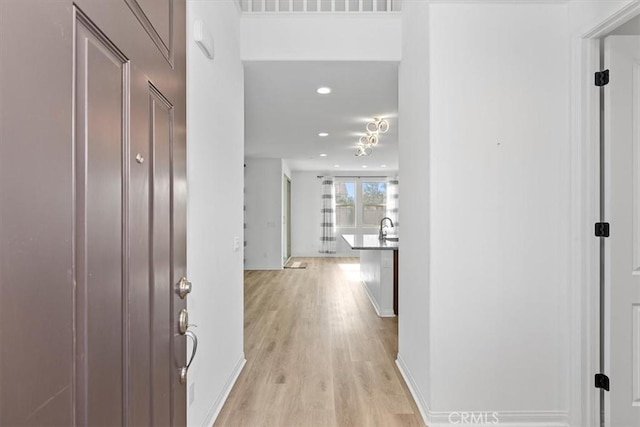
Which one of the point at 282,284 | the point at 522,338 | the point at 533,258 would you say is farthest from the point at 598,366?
the point at 282,284

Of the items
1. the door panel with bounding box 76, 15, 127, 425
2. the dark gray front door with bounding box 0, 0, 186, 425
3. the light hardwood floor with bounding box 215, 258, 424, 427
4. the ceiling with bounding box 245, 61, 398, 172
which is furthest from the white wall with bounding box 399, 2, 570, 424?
the door panel with bounding box 76, 15, 127, 425

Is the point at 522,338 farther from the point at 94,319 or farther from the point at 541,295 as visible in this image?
the point at 94,319

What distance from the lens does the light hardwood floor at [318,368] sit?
2141 millimetres

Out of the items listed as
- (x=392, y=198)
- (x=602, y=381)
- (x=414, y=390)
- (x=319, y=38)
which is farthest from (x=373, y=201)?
(x=602, y=381)

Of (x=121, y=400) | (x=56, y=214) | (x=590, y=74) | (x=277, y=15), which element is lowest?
(x=121, y=400)

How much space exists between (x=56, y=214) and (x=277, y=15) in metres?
2.68

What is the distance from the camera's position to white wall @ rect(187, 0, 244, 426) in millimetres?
1726

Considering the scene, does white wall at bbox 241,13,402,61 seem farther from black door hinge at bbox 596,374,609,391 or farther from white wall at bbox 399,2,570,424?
black door hinge at bbox 596,374,609,391

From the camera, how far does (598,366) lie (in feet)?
6.39

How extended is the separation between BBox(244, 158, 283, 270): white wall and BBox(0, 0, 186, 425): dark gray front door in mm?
6790

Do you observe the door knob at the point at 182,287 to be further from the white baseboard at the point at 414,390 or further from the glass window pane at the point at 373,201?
the glass window pane at the point at 373,201

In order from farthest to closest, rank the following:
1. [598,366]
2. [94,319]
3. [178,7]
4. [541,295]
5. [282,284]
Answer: [282,284], [541,295], [598,366], [178,7], [94,319]

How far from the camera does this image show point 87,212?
0.56 metres

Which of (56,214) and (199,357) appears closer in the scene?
(56,214)
